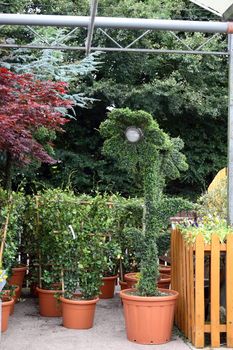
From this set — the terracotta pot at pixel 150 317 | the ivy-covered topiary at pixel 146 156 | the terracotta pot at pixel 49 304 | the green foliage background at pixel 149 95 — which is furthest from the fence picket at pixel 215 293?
the green foliage background at pixel 149 95

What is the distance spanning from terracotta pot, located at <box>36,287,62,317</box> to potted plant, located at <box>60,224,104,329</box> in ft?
1.43

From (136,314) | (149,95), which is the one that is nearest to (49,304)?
(136,314)

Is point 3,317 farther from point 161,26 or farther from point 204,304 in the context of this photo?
point 161,26

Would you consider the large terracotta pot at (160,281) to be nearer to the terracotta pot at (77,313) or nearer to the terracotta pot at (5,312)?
the terracotta pot at (77,313)

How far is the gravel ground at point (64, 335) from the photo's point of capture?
4828 millimetres

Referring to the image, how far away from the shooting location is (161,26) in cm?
595

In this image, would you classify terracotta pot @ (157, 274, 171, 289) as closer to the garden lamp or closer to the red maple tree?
the garden lamp

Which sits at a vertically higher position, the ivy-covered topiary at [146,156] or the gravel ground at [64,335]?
the ivy-covered topiary at [146,156]

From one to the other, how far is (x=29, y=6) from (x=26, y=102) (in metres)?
9.92

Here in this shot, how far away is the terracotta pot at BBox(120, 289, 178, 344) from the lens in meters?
4.89

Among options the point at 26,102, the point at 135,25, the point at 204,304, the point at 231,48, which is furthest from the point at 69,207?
the point at 231,48

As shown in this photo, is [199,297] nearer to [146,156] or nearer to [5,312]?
[146,156]

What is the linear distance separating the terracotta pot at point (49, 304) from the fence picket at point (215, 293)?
1901 mm

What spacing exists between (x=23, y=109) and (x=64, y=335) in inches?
93.1
